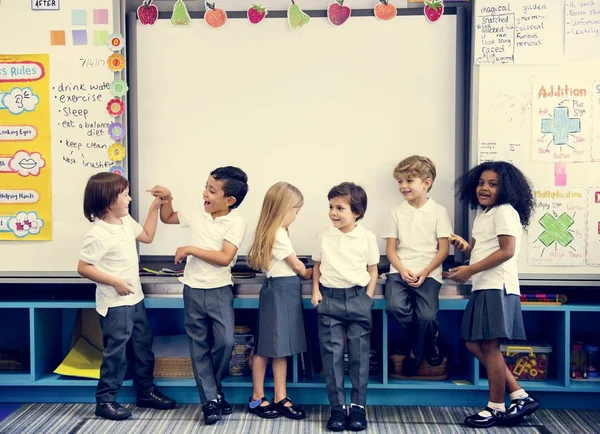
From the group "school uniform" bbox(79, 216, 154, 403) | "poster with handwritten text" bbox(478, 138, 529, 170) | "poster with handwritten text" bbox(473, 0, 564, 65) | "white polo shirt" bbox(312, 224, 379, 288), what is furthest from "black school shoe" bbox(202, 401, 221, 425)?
"poster with handwritten text" bbox(473, 0, 564, 65)

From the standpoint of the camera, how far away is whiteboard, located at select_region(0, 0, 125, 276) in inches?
117

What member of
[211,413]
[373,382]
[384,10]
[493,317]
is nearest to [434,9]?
[384,10]

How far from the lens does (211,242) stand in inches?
110

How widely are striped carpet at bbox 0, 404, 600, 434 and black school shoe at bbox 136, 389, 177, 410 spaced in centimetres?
3

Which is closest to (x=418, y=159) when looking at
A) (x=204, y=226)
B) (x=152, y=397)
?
(x=204, y=226)

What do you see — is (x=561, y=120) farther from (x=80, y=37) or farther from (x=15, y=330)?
(x=15, y=330)

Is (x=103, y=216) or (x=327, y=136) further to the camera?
(x=327, y=136)

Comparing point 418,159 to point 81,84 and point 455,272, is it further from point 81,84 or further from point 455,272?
point 81,84

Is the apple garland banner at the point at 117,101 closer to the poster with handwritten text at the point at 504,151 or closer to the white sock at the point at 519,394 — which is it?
the poster with handwritten text at the point at 504,151

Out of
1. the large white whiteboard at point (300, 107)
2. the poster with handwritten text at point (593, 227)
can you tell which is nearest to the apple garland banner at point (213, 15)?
the large white whiteboard at point (300, 107)

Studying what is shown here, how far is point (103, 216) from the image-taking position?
2.77 meters

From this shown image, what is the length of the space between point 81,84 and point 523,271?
219 cm

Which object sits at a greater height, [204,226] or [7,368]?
[204,226]

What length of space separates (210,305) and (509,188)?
1.34 meters
